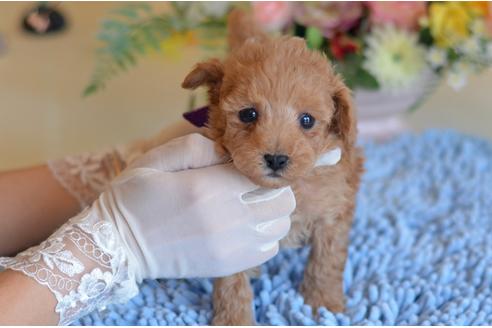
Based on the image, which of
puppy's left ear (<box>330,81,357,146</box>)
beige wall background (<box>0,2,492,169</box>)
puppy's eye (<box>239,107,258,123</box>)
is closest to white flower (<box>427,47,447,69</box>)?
beige wall background (<box>0,2,492,169</box>)

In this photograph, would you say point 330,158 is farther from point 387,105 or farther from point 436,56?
point 387,105

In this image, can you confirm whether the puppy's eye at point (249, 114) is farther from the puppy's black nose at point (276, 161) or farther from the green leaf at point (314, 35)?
the green leaf at point (314, 35)

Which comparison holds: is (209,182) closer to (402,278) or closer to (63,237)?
(63,237)

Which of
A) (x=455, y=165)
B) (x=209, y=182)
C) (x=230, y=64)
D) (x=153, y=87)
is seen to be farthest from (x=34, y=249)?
(x=153, y=87)

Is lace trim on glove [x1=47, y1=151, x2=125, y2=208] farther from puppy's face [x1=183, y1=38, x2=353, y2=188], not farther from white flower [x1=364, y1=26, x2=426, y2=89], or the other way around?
white flower [x1=364, y1=26, x2=426, y2=89]

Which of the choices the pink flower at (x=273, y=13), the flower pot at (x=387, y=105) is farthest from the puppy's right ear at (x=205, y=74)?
the flower pot at (x=387, y=105)

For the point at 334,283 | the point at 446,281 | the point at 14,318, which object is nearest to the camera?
the point at 14,318
